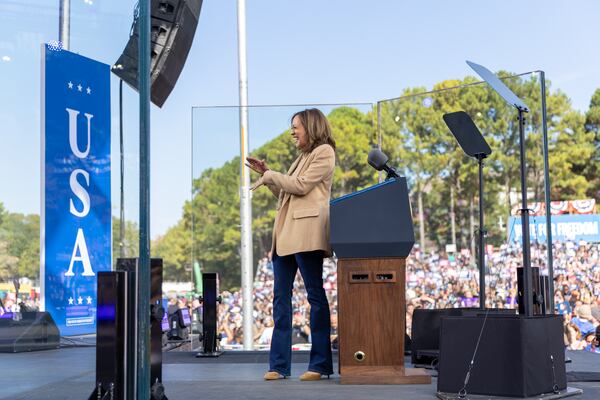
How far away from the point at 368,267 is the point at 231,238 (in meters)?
2.77

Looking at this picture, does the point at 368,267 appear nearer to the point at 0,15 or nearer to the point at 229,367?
the point at 229,367

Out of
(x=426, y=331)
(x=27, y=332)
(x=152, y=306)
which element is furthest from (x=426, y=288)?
(x=27, y=332)

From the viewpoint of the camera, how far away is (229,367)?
4547 mm

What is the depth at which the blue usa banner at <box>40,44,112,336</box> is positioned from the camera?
2.15m

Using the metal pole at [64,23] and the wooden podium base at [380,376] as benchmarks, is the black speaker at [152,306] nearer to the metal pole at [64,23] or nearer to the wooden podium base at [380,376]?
the metal pole at [64,23]

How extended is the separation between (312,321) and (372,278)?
42cm

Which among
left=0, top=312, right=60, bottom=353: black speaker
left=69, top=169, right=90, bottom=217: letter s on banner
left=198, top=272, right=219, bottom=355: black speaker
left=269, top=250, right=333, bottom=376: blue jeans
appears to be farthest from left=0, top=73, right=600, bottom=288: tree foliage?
left=0, top=312, right=60, bottom=353: black speaker

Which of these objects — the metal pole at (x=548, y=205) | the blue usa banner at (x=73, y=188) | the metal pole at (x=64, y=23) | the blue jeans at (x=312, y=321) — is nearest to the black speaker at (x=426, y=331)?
the metal pole at (x=548, y=205)

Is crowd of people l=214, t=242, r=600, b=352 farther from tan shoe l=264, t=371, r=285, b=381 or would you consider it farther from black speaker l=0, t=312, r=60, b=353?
black speaker l=0, t=312, r=60, b=353

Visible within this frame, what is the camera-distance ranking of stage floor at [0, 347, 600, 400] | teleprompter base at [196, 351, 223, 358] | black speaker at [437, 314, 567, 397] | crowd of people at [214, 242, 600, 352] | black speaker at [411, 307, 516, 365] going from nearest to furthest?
stage floor at [0, 347, 600, 400], black speaker at [437, 314, 567, 397], black speaker at [411, 307, 516, 365], teleprompter base at [196, 351, 223, 358], crowd of people at [214, 242, 600, 352]

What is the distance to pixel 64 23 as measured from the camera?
2332 mm

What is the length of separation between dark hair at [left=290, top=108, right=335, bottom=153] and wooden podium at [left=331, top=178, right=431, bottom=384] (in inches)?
18.1

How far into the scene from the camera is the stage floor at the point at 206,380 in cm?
217

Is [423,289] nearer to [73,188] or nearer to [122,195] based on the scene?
[122,195]
